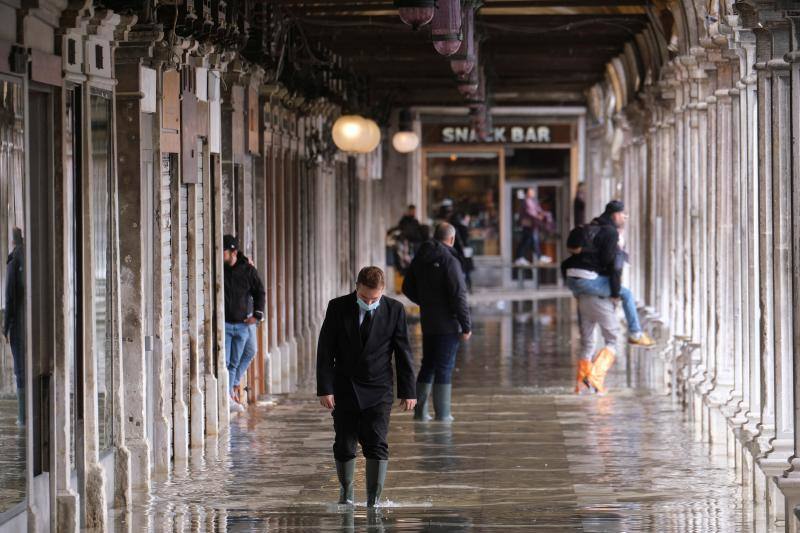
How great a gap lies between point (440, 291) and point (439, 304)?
4.3 inches

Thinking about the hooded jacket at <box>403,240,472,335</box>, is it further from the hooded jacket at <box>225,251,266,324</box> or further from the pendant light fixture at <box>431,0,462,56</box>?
the pendant light fixture at <box>431,0,462,56</box>

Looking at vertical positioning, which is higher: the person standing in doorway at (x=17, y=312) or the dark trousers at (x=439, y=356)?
the person standing in doorway at (x=17, y=312)

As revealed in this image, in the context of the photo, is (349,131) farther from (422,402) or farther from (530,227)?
(530,227)

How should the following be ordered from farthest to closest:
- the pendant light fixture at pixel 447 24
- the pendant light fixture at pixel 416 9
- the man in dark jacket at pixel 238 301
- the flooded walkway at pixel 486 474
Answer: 1. the man in dark jacket at pixel 238 301
2. the pendant light fixture at pixel 447 24
3. the flooded walkway at pixel 486 474
4. the pendant light fixture at pixel 416 9

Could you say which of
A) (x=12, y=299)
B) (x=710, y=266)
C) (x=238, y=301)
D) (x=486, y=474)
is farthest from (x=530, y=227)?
(x=12, y=299)

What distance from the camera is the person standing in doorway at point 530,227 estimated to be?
36.3 meters

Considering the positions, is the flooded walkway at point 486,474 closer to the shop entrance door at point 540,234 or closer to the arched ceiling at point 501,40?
the arched ceiling at point 501,40

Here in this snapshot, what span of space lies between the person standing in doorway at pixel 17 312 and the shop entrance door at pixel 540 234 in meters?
27.9

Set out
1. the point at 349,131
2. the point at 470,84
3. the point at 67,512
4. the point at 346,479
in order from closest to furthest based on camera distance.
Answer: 1. the point at 67,512
2. the point at 346,479
3. the point at 470,84
4. the point at 349,131

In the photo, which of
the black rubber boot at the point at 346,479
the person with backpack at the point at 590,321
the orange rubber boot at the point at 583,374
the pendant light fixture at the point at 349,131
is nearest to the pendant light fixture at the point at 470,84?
the pendant light fixture at the point at 349,131

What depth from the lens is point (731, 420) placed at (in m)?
11.9

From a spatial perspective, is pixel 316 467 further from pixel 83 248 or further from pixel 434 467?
pixel 83 248

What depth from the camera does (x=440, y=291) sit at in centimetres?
1416

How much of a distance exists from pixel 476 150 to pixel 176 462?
24.8 metres
